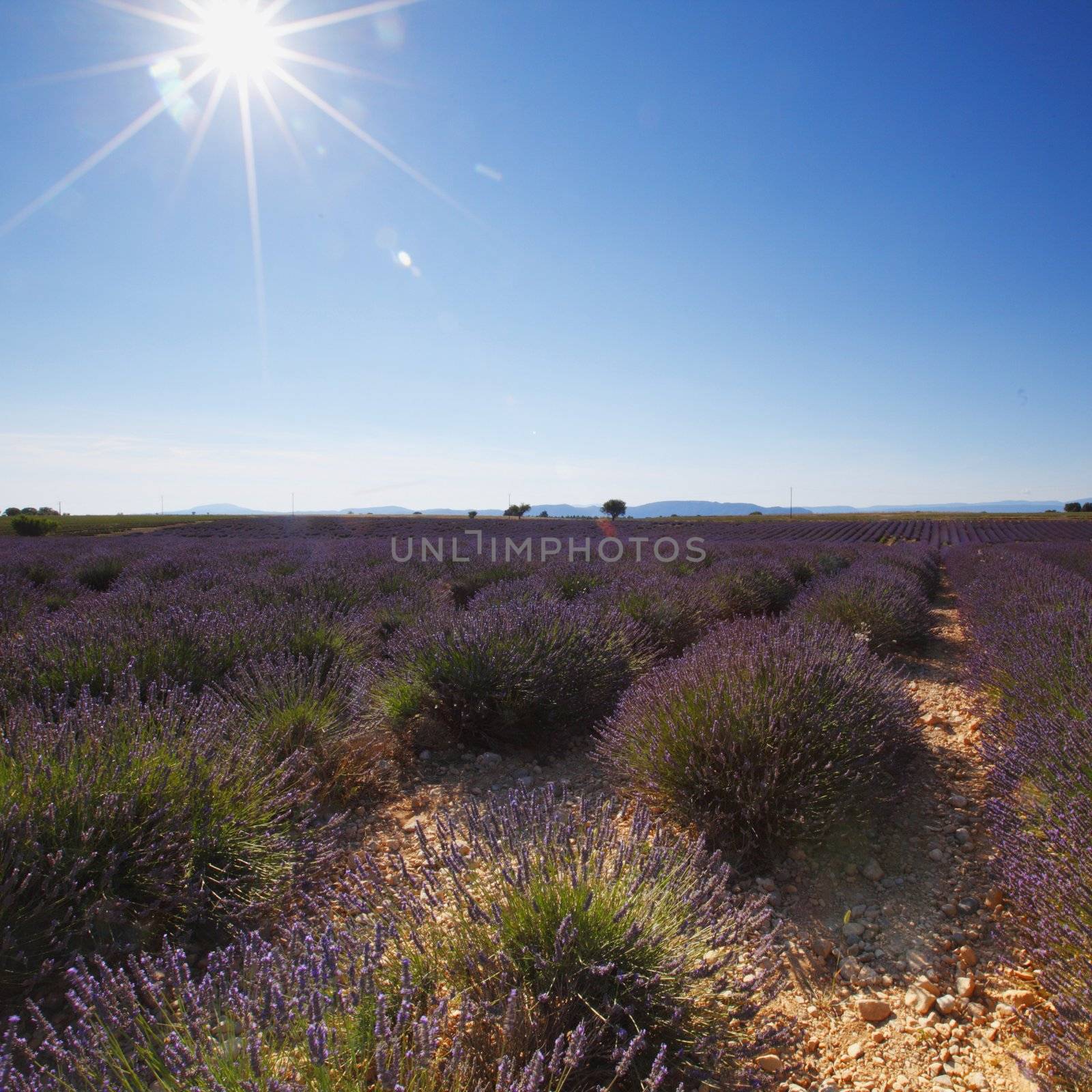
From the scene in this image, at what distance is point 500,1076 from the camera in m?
1.05

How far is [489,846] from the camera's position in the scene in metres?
1.81

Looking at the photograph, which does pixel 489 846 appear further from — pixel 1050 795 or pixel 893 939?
pixel 1050 795

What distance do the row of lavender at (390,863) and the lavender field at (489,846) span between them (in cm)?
1

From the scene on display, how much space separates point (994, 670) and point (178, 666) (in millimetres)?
4831

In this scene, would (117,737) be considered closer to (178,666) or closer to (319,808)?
(319,808)

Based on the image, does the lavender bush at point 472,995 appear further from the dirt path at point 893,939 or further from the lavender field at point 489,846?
the dirt path at point 893,939

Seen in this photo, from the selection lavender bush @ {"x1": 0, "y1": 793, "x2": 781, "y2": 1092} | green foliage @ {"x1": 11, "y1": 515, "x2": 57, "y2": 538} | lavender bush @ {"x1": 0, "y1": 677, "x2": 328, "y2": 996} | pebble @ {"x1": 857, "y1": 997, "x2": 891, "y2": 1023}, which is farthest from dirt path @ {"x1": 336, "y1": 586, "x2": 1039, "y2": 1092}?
green foliage @ {"x1": 11, "y1": 515, "x2": 57, "y2": 538}

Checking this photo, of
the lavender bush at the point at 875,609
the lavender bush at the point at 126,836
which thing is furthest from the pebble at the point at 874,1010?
the lavender bush at the point at 875,609

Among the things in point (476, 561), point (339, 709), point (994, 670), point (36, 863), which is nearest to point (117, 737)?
point (36, 863)

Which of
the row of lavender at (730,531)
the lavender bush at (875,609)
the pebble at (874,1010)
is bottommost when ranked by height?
the pebble at (874,1010)

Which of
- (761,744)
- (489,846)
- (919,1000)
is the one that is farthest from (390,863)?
(919,1000)

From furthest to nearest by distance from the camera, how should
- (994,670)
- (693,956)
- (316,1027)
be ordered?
(994,670), (693,956), (316,1027)

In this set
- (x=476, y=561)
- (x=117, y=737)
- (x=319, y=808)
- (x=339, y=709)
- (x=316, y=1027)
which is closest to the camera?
(x=316, y=1027)

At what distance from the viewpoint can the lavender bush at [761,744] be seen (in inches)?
98.7
